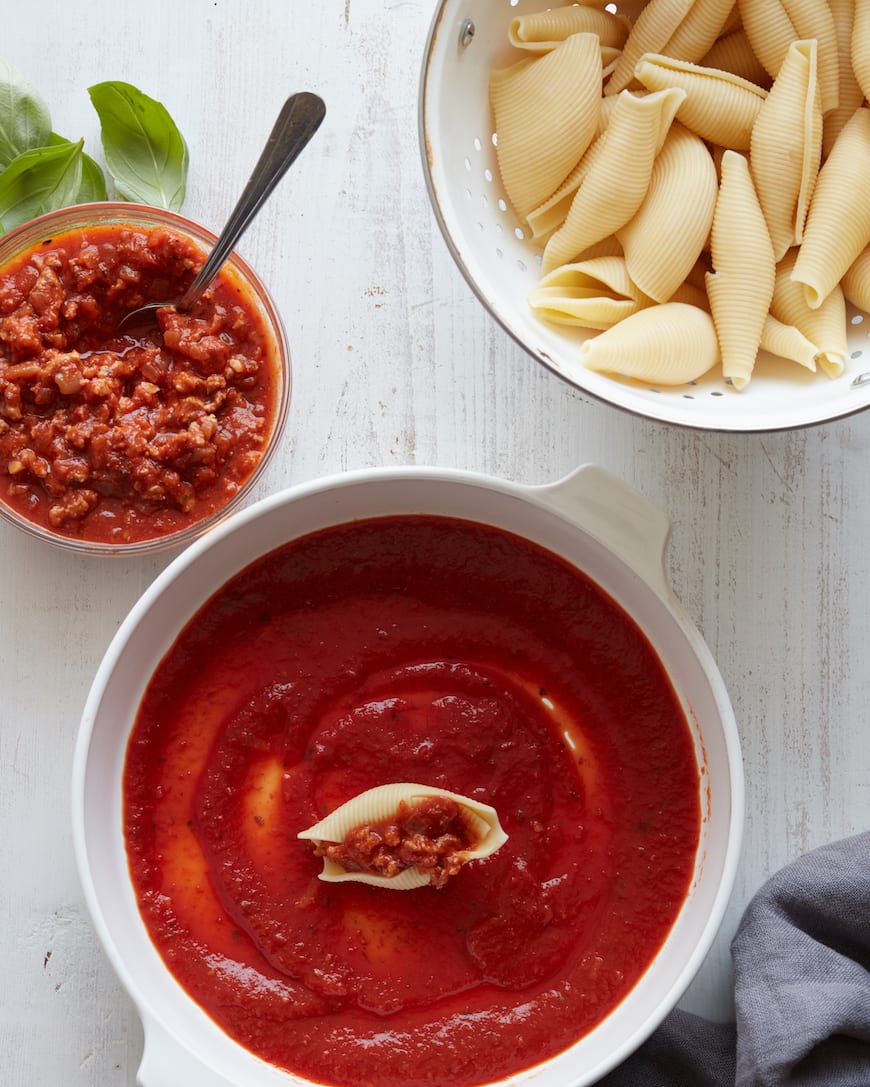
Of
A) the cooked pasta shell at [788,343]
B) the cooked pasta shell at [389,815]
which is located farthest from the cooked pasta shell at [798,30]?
the cooked pasta shell at [389,815]

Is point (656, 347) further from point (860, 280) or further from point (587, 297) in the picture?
point (860, 280)

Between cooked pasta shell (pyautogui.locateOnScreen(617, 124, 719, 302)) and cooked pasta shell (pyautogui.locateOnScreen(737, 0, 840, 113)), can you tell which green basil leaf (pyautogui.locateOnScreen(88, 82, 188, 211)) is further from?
cooked pasta shell (pyautogui.locateOnScreen(737, 0, 840, 113))

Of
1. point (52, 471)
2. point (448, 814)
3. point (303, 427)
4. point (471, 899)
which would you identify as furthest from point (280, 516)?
point (471, 899)

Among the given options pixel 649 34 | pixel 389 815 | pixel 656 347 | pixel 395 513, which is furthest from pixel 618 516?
pixel 649 34

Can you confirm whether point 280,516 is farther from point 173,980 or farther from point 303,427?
point 173,980

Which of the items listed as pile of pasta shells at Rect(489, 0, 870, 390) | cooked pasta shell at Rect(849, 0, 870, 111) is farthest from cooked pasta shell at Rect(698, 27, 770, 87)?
cooked pasta shell at Rect(849, 0, 870, 111)
